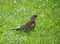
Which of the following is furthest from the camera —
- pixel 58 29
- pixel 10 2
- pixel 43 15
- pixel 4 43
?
pixel 10 2

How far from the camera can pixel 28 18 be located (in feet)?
42.0

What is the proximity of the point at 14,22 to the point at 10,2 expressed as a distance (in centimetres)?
292

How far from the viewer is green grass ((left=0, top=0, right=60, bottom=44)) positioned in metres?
10.8

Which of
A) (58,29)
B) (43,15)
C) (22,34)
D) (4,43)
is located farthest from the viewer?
(43,15)

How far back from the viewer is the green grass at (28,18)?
10.8 metres

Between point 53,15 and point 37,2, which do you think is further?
point 37,2

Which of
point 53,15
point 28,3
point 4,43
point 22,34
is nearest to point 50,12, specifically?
point 53,15

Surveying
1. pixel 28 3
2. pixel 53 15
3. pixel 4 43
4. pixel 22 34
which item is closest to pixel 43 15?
pixel 53 15

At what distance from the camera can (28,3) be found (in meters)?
15.0

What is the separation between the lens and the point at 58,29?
12.0 meters

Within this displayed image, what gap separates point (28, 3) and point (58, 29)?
338cm

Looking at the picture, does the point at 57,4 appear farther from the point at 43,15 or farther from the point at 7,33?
the point at 7,33

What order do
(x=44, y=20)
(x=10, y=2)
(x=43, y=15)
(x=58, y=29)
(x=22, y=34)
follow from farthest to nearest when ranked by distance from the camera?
(x=10, y=2) → (x=43, y=15) → (x=44, y=20) → (x=58, y=29) → (x=22, y=34)

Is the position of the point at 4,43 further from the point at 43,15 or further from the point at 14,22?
the point at 43,15
